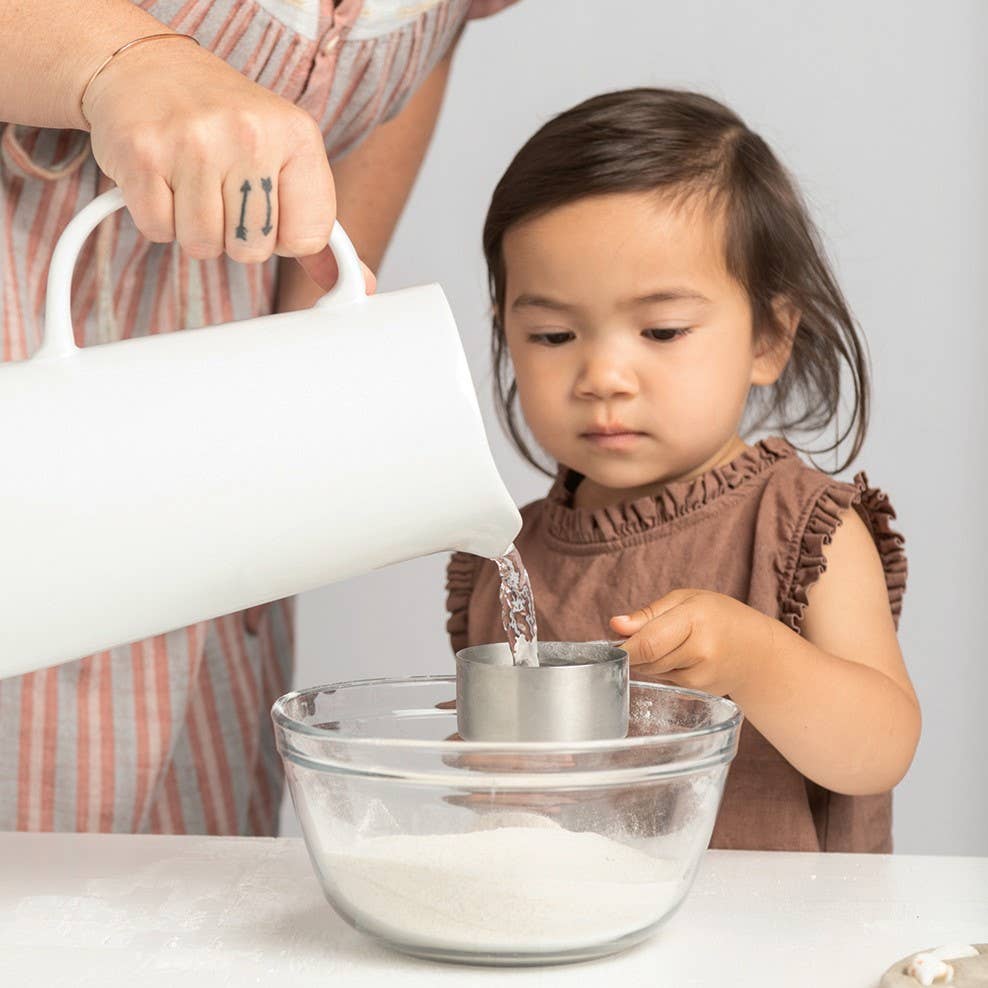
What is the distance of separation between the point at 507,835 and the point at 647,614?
209 mm

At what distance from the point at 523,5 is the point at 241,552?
130 centimetres

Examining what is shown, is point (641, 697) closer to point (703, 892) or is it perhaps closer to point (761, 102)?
point (703, 892)

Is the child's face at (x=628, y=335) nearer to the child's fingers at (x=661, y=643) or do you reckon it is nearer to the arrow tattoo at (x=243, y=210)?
the child's fingers at (x=661, y=643)

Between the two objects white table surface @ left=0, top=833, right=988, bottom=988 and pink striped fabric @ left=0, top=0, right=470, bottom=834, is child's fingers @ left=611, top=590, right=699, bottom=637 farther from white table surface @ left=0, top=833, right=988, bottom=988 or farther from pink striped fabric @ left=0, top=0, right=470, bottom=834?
pink striped fabric @ left=0, top=0, right=470, bottom=834

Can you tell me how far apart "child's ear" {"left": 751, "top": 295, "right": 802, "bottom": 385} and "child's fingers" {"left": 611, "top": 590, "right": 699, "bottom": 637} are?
1.09 ft

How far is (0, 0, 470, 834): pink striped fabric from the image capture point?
1046 mm

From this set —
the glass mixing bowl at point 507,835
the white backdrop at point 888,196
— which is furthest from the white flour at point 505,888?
the white backdrop at point 888,196

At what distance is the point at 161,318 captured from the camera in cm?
112

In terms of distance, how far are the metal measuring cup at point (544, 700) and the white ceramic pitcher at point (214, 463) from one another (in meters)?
0.07

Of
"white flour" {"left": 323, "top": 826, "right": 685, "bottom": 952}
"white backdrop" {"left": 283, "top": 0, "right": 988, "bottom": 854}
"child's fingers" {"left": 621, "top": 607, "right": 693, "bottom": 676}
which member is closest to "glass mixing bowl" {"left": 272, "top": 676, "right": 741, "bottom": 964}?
"white flour" {"left": 323, "top": 826, "right": 685, "bottom": 952}

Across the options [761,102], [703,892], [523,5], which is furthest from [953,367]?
[703,892]

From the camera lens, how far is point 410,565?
183 cm

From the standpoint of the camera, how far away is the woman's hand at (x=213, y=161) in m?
0.65

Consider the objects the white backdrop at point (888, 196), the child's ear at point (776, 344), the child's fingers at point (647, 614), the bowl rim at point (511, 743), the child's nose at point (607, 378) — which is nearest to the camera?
the bowl rim at point (511, 743)
